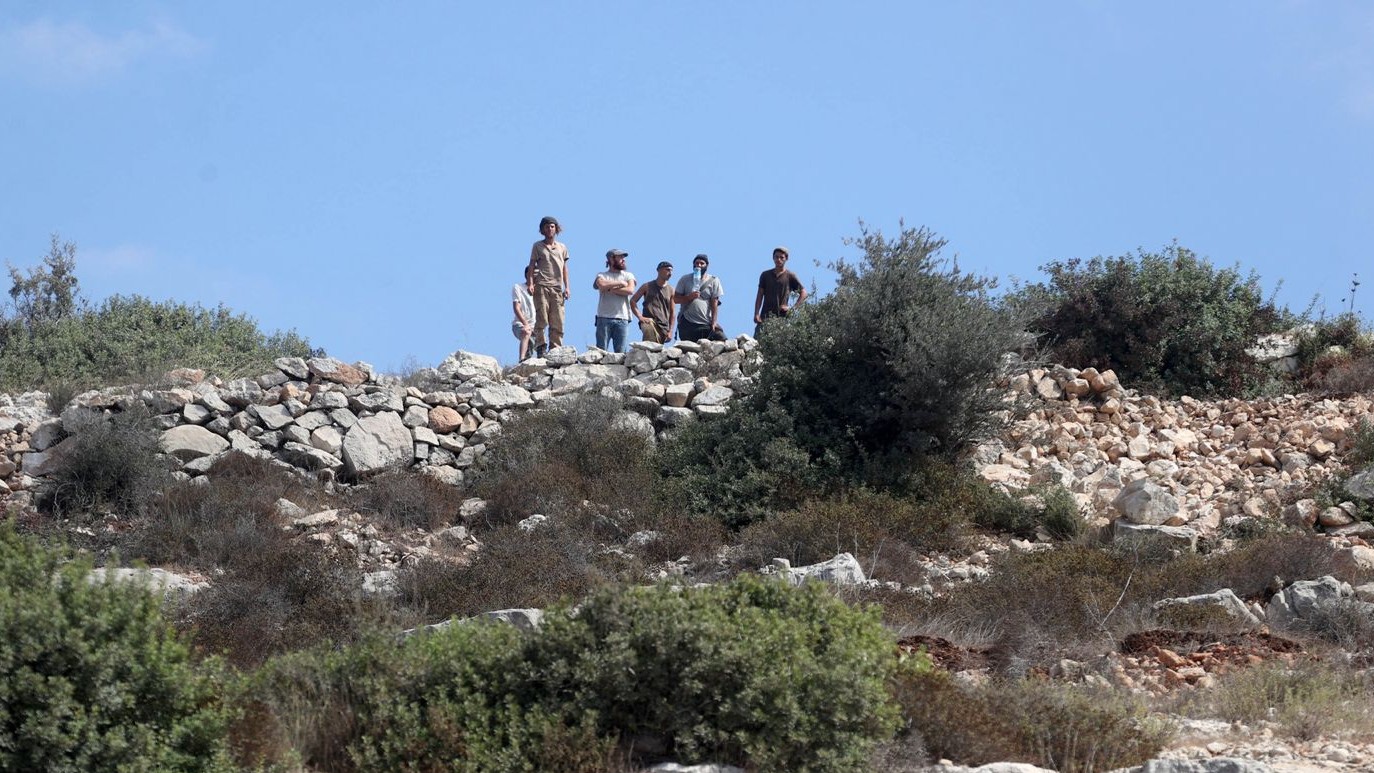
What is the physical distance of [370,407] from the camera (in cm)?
1683

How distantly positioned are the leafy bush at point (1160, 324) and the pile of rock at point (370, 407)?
472 centimetres

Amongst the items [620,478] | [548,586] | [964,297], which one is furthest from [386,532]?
[964,297]

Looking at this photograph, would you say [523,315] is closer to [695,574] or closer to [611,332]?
[611,332]

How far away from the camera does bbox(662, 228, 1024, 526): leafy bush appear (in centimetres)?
1448

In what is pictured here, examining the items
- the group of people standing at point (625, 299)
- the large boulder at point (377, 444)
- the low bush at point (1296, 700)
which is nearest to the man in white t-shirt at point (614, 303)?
the group of people standing at point (625, 299)

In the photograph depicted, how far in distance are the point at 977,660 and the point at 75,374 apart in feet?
54.6

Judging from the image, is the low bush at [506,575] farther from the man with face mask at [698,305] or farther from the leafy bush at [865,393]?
the man with face mask at [698,305]

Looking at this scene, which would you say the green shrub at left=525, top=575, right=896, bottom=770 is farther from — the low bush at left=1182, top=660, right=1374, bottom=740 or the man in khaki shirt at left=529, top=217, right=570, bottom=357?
the man in khaki shirt at left=529, top=217, right=570, bottom=357

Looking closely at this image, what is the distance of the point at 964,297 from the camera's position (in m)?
15.5

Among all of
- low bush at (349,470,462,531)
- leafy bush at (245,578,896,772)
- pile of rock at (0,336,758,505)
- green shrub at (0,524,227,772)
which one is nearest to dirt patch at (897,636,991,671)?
leafy bush at (245,578,896,772)

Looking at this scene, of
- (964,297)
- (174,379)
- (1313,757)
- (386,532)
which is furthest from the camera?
(174,379)

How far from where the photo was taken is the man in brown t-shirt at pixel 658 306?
1941 centimetres

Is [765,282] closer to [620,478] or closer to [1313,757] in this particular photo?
[620,478]

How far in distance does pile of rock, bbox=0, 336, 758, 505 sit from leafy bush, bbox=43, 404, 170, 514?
30 centimetres
